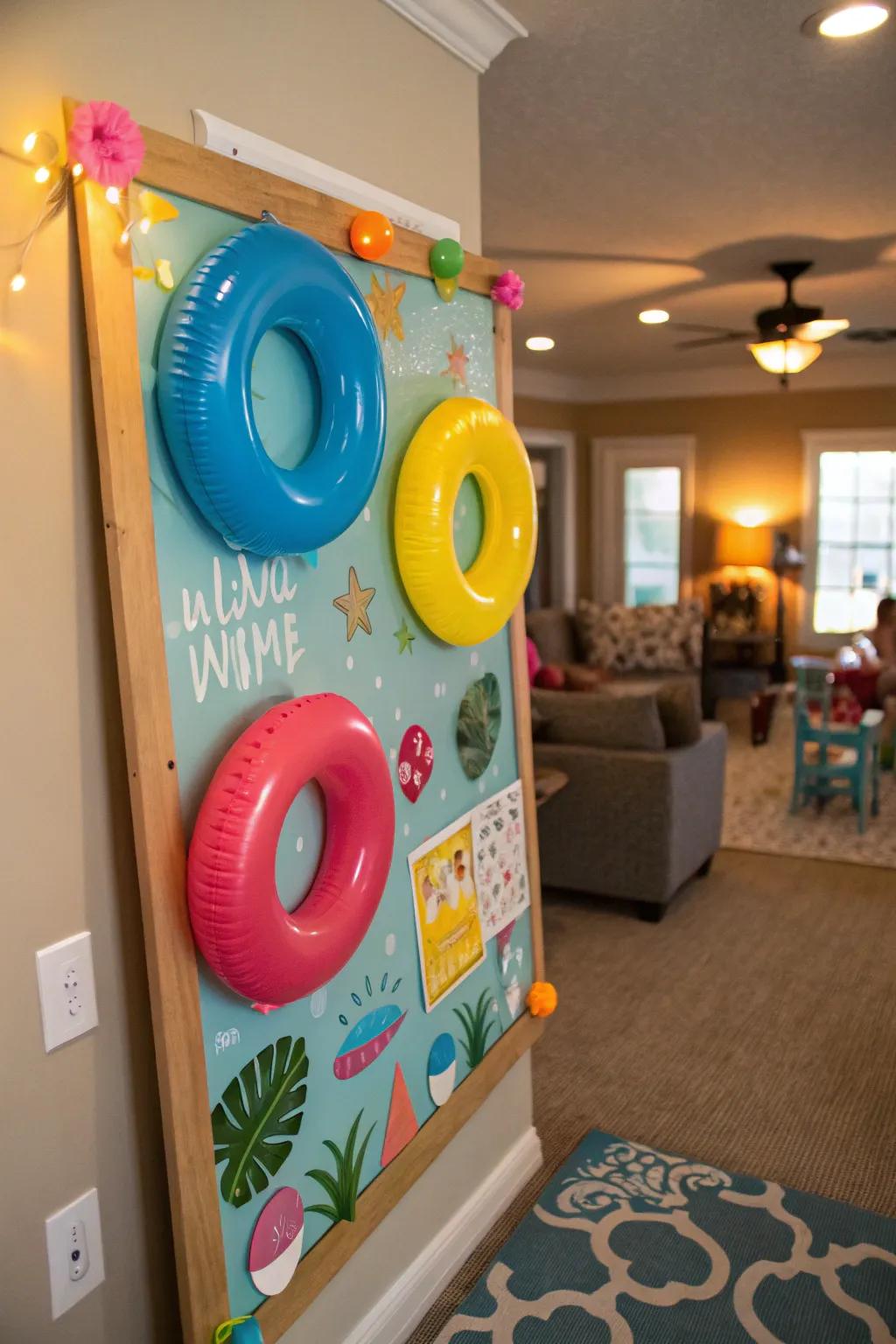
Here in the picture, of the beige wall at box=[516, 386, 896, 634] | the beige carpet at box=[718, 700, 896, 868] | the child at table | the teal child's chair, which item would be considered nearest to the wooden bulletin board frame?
the beige carpet at box=[718, 700, 896, 868]

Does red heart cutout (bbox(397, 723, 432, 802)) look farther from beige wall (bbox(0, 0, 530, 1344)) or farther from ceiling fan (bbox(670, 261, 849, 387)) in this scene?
ceiling fan (bbox(670, 261, 849, 387))

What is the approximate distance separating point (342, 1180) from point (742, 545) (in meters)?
7.36

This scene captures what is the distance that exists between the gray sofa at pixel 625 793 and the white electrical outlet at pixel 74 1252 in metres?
2.89

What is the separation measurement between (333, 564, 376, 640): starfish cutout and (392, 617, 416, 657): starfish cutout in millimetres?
94

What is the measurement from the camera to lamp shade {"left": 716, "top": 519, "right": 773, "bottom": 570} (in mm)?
8344

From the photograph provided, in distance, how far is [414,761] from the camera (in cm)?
197

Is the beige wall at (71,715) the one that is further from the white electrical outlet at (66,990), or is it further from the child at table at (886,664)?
the child at table at (886,664)

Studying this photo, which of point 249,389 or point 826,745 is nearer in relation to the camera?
point 249,389

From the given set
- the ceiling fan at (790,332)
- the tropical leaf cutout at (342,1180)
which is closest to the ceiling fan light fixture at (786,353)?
the ceiling fan at (790,332)

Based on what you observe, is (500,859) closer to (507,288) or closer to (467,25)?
(507,288)

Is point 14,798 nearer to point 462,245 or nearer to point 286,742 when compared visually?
point 286,742

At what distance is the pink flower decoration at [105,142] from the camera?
1.22 m

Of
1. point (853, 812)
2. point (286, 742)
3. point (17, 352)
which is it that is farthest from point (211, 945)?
point (853, 812)

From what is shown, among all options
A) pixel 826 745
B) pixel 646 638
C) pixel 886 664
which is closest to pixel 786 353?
pixel 826 745
